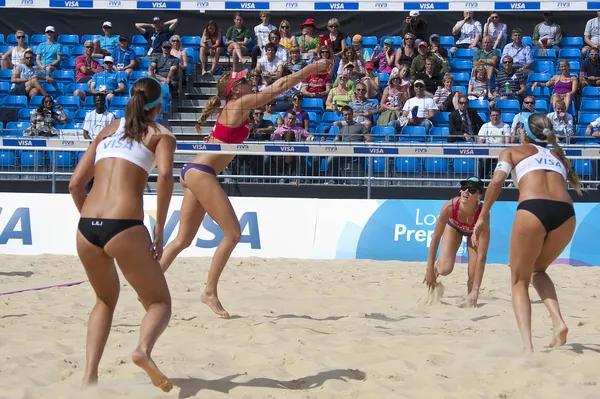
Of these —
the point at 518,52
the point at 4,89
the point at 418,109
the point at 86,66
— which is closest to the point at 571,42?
the point at 518,52

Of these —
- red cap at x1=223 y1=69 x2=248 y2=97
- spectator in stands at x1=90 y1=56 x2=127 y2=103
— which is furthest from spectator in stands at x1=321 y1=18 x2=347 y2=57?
red cap at x1=223 y1=69 x2=248 y2=97

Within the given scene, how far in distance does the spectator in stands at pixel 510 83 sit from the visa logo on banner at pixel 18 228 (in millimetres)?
7450

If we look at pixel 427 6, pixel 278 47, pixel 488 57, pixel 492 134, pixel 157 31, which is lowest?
pixel 492 134

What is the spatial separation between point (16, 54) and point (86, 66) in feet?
4.11

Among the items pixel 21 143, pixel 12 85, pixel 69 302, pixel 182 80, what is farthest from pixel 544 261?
pixel 12 85

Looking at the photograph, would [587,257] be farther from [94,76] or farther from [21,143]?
[94,76]

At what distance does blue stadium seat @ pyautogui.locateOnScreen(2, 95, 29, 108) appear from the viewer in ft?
46.5

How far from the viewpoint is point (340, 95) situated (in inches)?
526

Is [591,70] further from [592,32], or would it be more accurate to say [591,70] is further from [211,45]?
[211,45]

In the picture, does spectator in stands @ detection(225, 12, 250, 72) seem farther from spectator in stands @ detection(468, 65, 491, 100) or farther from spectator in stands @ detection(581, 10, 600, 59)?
spectator in stands @ detection(581, 10, 600, 59)

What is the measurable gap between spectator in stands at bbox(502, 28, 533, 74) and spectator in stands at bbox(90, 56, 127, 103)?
6.43 m

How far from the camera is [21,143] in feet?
35.6

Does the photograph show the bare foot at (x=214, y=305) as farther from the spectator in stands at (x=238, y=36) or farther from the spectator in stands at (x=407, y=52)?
the spectator in stands at (x=238, y=36)

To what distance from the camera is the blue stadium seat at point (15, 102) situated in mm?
14188
